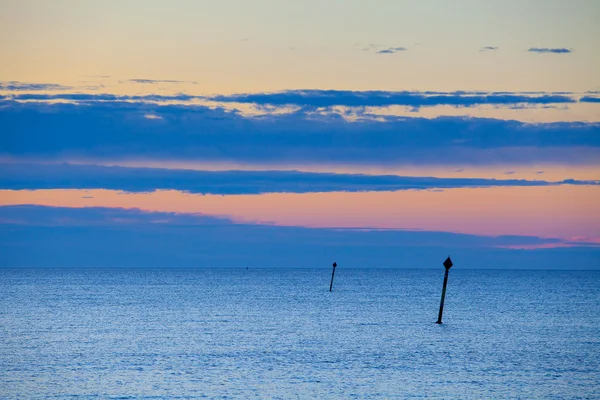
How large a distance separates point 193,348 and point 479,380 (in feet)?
63.0

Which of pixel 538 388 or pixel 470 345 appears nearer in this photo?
pixel 538 388

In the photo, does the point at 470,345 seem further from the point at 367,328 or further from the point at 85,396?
the point at 85,396

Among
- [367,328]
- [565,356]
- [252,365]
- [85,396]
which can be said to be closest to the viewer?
[85,396]

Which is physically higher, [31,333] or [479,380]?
[479,380]

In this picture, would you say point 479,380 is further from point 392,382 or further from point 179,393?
point 179,393

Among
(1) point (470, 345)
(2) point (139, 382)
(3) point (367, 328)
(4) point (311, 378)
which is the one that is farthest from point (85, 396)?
(3) point (367, 328)

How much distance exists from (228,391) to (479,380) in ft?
40.6

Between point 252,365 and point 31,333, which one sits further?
point 31,333

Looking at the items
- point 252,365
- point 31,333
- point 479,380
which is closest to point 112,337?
point 31,333

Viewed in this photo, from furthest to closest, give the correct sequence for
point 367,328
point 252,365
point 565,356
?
1. point 367,328
2. point 565,356
3. point 252,365

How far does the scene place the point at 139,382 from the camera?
40531 millimetres

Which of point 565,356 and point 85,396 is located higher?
point 565,356

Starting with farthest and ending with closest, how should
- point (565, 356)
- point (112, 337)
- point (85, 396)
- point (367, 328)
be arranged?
point (367, 328) < point (112, 337) < point (565, 356) < point (85, 396)

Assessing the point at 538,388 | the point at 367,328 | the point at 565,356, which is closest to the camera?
the point at 538,388
